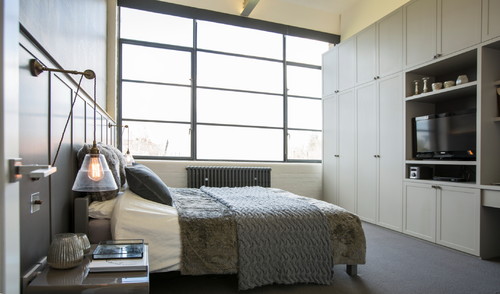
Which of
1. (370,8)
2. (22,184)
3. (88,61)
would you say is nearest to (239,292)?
(22,184)

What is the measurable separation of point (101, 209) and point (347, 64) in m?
4.12

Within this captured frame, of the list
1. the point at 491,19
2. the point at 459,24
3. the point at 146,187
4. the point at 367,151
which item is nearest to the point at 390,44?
the point at 459,24

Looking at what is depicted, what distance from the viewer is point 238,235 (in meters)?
1.97

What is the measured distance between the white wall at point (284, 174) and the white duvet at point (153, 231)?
8.09ft

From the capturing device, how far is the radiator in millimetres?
4387

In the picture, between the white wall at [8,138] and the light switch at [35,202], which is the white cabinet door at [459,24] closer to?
the white wall at [8,138]

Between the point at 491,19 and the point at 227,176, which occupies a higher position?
the point at 491,19

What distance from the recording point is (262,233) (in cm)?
201

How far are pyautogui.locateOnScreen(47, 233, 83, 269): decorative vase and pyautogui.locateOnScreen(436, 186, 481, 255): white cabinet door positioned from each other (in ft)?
10.8

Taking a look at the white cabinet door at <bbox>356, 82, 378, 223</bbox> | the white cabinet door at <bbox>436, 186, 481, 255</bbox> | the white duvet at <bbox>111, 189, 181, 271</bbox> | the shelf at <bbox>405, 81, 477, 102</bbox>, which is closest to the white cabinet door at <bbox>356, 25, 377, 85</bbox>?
the white cabinet door at <bbox>356, 82, 378, 223</bbox>

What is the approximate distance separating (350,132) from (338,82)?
91 cm

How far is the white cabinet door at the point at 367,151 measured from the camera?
13.4ft

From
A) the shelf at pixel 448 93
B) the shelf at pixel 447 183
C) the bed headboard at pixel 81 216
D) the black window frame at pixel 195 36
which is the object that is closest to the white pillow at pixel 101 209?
the bed headboard at pixel 81 216

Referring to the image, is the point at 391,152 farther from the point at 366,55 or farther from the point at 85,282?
the point at 85,282
